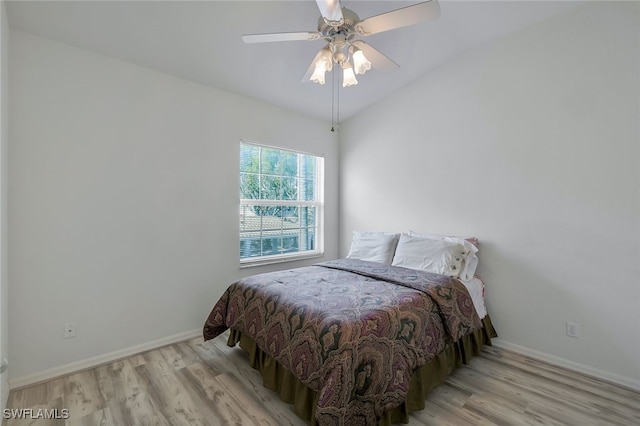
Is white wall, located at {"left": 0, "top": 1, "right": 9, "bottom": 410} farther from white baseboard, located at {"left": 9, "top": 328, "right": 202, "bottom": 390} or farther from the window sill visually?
the window sill

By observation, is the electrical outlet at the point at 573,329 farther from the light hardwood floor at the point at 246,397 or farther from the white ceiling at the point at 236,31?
the white ceiling at the point at 236,31

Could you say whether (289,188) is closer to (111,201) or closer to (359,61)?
(111,201)

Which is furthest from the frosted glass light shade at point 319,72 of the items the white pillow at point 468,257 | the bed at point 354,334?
the white pillow at point 468,257

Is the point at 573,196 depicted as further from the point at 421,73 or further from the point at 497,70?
the point at 421,73

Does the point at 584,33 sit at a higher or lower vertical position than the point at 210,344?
higher

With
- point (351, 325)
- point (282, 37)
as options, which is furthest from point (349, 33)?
point (351, 325)

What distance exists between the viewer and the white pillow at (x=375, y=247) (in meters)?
3.06

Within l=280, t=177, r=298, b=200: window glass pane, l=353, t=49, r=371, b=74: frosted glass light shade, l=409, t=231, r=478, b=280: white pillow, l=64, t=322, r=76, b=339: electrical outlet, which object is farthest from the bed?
l=353, t=49, r=371, b=74: frosted glass light shade

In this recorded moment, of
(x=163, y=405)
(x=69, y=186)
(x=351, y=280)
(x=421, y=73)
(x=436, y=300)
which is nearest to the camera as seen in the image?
(x=163, y=405)

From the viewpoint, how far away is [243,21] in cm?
222

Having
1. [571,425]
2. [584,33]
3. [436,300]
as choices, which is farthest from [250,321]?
[584,33]

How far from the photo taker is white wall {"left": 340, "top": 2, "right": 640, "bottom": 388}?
2.07 m

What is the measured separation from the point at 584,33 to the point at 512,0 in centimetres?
61

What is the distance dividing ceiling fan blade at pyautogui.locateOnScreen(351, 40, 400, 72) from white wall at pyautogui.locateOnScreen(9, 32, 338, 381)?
165 centimetres
